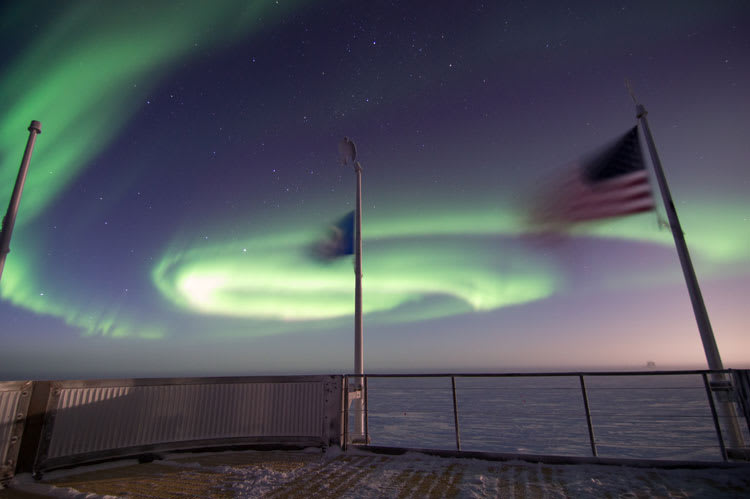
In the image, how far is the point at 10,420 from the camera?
5.19 metres

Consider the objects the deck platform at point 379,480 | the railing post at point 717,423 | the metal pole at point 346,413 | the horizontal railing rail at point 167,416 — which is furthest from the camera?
the metal pole at point 346,413

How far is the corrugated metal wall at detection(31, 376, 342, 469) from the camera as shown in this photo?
579 cm

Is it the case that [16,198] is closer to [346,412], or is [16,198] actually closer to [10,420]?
[10,420]

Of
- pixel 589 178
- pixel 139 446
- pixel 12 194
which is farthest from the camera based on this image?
pixel 589 178

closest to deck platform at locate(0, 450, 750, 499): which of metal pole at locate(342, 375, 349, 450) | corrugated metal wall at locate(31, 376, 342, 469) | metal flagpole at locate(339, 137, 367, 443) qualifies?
corrugated metal wall at locate(31, 376, 342, 469)

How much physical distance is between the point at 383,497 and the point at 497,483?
5.17 ft

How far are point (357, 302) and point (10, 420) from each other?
666 centimetres

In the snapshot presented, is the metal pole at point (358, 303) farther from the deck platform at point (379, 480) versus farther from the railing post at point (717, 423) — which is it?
the railing post at point (717, 423)

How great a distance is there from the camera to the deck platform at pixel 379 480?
4.46 m

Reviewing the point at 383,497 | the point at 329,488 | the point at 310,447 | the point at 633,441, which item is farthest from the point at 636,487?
the point at 633,441

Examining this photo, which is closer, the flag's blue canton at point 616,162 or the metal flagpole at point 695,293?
the metal flagpole at point 695,293

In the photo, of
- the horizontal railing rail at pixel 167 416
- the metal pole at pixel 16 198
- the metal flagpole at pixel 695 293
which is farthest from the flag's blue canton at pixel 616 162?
the metal pole at pixel 16 198

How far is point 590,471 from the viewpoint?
17.2 feet

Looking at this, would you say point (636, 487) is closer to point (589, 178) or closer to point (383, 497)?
point (383, 497)
